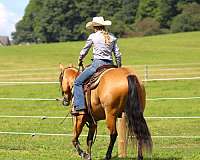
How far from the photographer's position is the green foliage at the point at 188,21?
86519 mm

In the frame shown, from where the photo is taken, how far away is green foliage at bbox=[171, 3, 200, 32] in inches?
3406

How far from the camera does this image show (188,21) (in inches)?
3457

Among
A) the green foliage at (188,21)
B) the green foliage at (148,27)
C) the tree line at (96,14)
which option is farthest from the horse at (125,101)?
the tree line at (96,14)

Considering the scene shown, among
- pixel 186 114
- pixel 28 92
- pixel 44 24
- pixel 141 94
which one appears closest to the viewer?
pixel 141 94

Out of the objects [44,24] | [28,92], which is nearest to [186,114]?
[28,92]

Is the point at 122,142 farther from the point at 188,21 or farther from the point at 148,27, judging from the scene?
the point at 148,27

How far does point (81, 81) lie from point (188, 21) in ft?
267

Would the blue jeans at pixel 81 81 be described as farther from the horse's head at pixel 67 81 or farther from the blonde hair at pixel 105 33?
the horse's head at pixel 67 81

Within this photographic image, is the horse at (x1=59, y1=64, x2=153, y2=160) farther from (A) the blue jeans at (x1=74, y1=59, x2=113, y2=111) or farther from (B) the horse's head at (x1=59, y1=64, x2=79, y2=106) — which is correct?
(B) the horse's head at (x1=59, y1=64, x2=79, y2=106)

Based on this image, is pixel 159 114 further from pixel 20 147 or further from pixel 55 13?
pixel 55 13

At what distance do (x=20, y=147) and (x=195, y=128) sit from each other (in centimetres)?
517

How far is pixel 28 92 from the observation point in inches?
1011

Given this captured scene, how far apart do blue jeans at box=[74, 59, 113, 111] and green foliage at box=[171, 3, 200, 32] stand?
79078 millimetres

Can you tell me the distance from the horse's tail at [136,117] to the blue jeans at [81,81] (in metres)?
0.72
